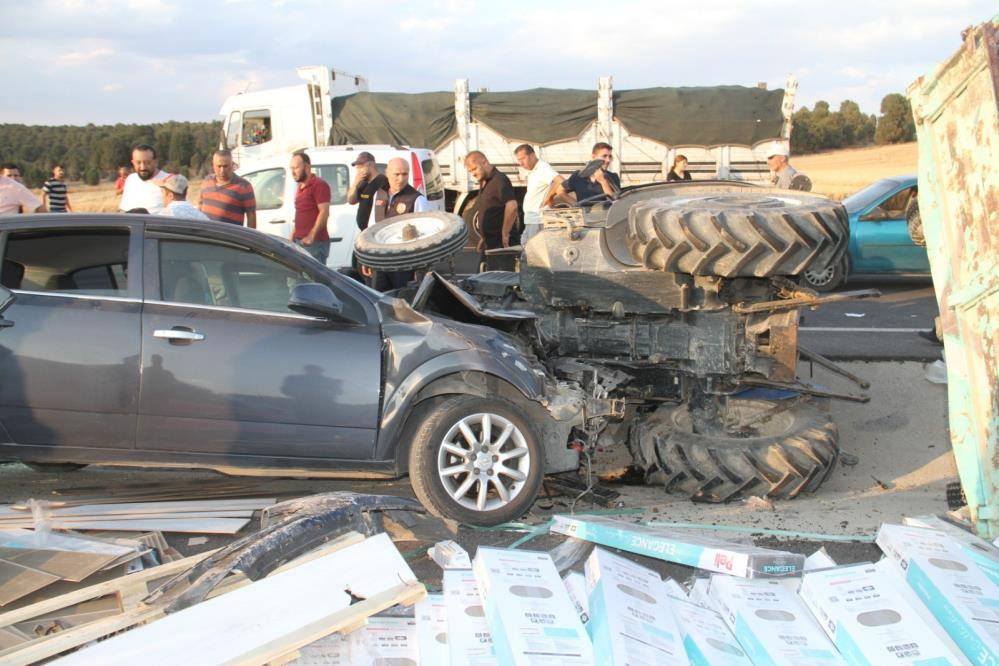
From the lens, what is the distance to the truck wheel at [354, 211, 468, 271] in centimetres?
604

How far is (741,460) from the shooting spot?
5328 mm

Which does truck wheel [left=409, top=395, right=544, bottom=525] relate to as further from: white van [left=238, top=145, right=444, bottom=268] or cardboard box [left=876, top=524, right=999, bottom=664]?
white van [left=238, top=145, right=444, bottom=268]

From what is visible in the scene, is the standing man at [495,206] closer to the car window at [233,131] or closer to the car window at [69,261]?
the car window at [69,261]

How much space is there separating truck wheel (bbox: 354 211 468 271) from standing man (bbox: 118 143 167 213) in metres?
2.46

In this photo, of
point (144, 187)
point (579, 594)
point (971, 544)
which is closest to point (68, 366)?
point (579, 594)

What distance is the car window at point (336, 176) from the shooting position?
1223cm

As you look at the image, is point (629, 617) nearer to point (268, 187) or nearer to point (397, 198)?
point (397, 198)

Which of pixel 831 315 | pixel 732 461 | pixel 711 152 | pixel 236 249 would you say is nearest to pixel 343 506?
pixel 236 249

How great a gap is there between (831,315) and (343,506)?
8172 millimetres

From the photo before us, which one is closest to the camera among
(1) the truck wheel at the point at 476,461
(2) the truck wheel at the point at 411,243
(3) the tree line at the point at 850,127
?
(1) the truck wheel at the point at 476,461

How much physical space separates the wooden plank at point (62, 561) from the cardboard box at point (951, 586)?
10.1ft

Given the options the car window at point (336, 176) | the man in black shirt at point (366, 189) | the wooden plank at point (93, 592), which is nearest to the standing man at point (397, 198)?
the man in black shirt at point (366, 189)

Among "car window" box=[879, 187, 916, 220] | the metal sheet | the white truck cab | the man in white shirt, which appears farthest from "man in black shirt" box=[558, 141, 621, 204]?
the white truck cab

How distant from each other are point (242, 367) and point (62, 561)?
50.5 inches
